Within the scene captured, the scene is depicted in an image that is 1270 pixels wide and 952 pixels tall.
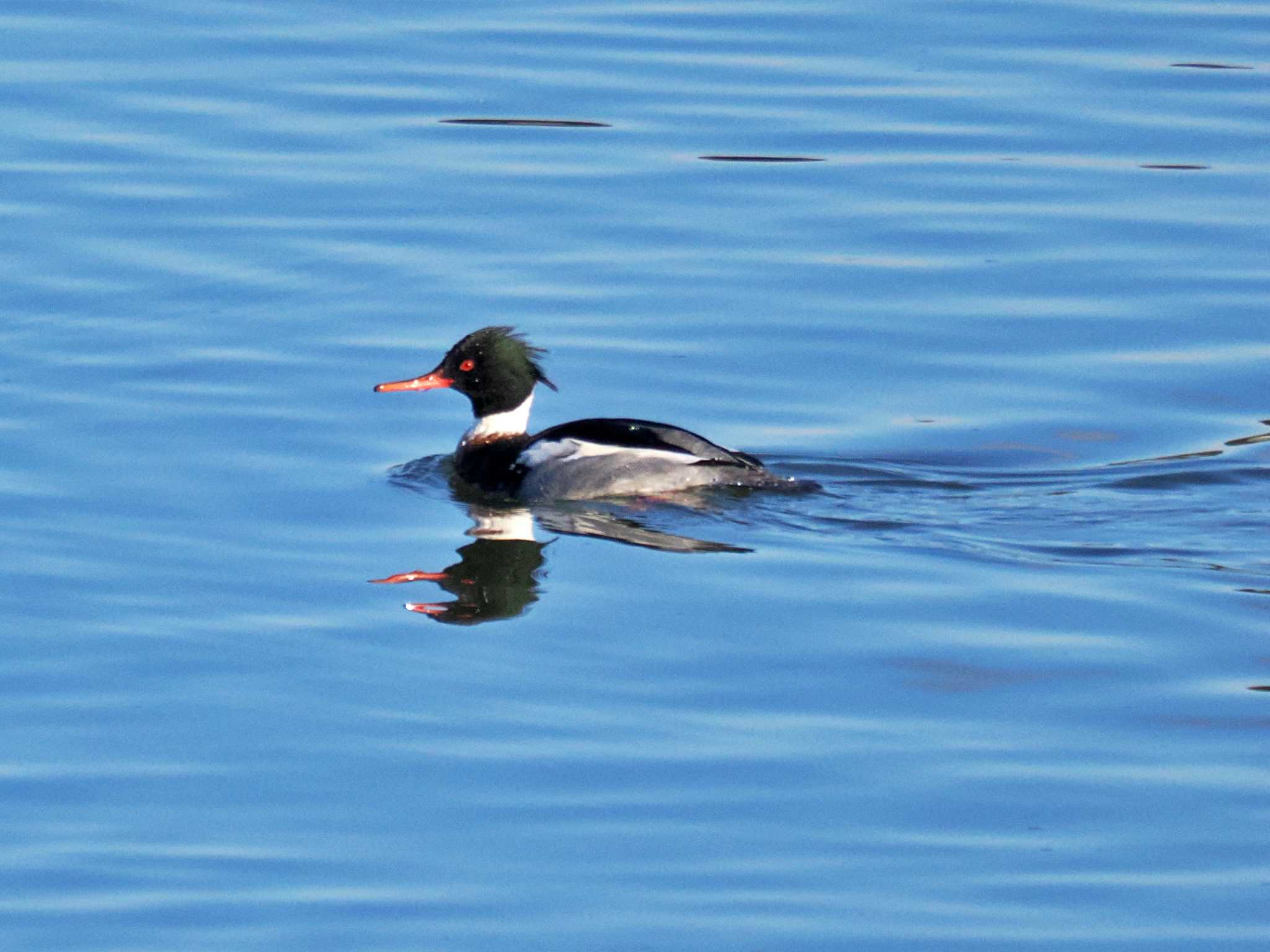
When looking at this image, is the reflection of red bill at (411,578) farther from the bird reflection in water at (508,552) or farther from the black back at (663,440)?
the black back at (663,440)

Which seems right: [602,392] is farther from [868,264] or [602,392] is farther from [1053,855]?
[1053,855]

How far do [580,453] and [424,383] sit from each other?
1001 millimetres

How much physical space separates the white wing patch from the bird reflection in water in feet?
0.80

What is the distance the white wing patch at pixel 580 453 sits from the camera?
1029 centimetres

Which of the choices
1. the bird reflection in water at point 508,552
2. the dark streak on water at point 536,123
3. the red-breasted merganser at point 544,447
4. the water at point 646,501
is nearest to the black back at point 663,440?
the red-breasted merganser at point 544,447

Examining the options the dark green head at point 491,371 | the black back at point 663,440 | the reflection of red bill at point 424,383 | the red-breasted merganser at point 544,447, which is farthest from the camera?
the dark green head at point 491,371

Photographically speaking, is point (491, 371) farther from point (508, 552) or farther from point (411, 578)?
point (411, 578)

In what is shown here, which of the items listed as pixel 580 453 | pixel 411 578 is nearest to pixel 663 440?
pixel 580 453

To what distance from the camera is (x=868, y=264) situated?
503 inches

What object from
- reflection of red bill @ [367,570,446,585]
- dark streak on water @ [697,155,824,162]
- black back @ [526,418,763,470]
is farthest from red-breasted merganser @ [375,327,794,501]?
dark streak on water @ [697,155,824,162]

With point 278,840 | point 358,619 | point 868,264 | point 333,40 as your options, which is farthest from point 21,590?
point 333,40

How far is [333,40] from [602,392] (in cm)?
614

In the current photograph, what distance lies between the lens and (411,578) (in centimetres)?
917

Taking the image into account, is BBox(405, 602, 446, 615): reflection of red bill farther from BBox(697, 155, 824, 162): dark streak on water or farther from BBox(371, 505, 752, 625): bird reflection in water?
BBox(697, 155, 824, 162): dark streak on water
